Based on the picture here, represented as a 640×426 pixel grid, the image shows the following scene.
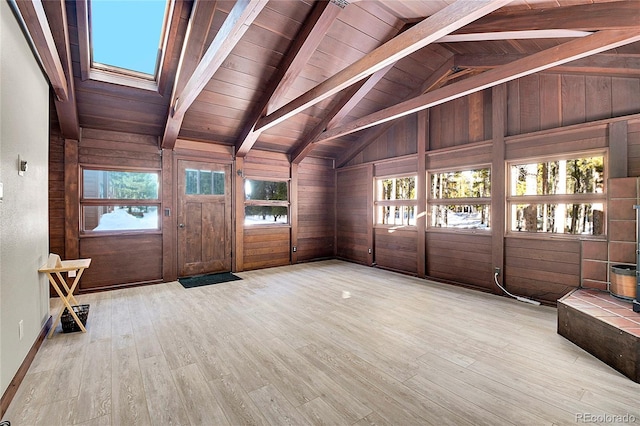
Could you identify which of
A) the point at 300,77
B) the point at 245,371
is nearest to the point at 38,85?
the point at 300,77

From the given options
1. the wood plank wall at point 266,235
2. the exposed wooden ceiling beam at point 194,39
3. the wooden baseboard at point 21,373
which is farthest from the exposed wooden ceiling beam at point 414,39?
the wooden baseboard at point 21,373

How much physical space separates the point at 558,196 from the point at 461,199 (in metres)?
1.26

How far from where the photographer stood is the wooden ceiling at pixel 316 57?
8.23 feet

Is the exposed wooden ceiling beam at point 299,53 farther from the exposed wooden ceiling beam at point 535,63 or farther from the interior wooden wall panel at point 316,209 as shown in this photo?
the interior wooden wall panel at point 316,209

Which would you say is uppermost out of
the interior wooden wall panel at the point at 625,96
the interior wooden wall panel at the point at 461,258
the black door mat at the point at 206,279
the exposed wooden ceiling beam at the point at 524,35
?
the exposed wooden ceiling beam at the point at 524,35

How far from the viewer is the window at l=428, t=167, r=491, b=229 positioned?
4.46 meters

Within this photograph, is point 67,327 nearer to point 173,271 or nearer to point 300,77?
point 173,271

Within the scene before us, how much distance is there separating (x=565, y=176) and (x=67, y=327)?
20.3ft

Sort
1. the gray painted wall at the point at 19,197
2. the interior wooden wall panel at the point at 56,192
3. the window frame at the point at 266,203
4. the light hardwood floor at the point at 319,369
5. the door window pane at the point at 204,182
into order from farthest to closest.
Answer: the window frame at the point at 266,203
the door window pane at the point at 204,182
the interior wooden wall panel at the point at 56,192
the gray painted wall at the point at 19,197
the light hardwood floor at the point at 319,369

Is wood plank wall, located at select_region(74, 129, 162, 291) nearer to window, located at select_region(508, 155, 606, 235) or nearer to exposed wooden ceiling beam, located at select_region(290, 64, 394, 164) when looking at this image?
exposed wooden ceiling beam, located at select_region(290, 64, 394, 164)

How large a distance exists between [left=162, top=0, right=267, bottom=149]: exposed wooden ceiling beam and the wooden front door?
117cm

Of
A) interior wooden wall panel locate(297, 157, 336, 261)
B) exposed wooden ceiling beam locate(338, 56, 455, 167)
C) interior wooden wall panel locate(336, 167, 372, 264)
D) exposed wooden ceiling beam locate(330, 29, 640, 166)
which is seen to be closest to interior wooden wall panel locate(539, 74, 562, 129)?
exposed wooden ceiling beam locate(330, 29, 640, 166)

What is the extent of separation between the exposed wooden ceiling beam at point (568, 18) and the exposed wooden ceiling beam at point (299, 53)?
1.64 meters

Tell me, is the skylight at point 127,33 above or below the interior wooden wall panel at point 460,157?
above
